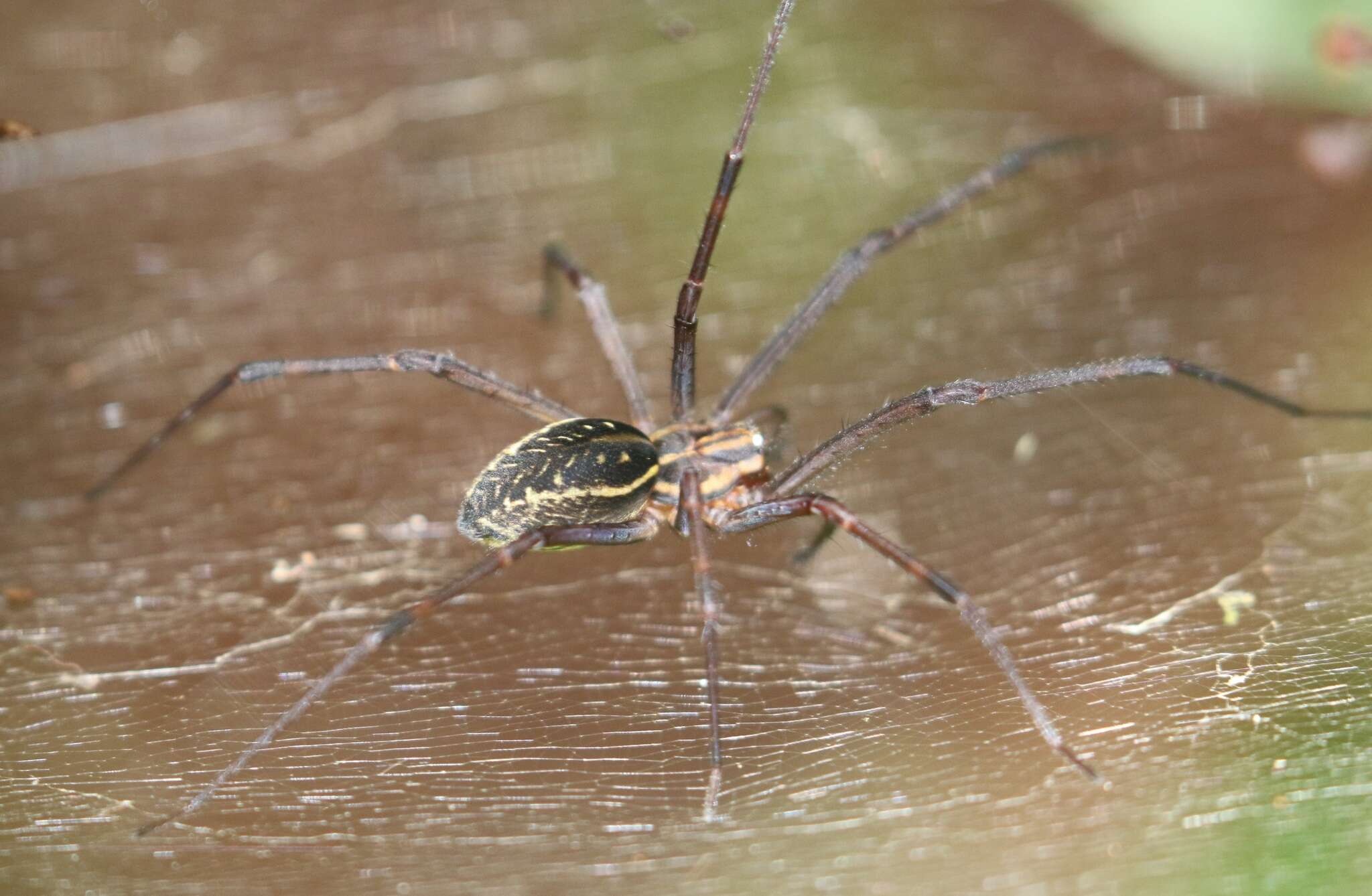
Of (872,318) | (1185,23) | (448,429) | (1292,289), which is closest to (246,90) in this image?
(448,429)

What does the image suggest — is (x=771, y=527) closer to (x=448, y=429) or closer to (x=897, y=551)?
(x=897, y=551)

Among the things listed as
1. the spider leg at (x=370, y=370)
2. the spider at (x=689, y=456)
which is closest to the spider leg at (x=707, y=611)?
the spider at (x=689, y=456)

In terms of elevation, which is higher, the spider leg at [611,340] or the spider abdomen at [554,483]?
the spider leg at [611,340]

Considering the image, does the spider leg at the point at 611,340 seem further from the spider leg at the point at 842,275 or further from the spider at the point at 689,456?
the spider leg at the point at 842,275

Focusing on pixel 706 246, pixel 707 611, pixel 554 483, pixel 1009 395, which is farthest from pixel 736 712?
pixel 706 246

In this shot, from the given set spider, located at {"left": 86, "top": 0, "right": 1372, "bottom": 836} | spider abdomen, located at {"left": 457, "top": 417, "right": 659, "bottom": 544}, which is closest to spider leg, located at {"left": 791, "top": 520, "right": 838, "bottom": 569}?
spider, located at {"left": 86, "top": 0, "right": 1372, "bottom": 836}

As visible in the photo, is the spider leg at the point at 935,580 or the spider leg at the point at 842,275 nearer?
the spider leg at the point at 935,580
